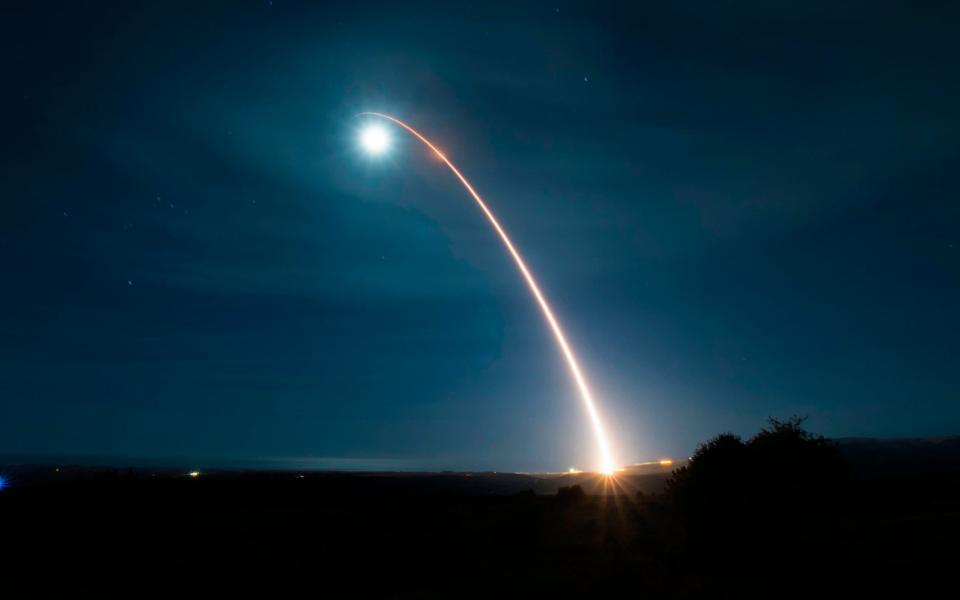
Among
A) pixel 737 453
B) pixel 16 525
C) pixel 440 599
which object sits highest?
pixel 737 453

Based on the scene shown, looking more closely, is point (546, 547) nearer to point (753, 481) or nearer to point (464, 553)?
point (464, 553)

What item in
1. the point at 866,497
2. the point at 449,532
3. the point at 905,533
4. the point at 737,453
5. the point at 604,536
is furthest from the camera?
the point at 866,497

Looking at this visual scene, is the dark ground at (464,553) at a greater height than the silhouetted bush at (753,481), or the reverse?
the silhouetted bush at (753,481)

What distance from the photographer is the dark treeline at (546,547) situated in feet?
83.0

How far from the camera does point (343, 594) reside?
25.4 meters

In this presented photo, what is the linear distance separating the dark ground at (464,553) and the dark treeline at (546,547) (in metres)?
0.13

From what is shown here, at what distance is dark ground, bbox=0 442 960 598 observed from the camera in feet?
82.1

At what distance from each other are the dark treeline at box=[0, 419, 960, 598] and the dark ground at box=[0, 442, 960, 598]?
0.43 feet

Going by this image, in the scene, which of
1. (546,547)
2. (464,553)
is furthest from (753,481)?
(464,553)

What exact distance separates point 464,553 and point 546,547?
4851 mm

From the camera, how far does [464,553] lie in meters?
34.6

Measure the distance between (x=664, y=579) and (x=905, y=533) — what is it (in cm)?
1347

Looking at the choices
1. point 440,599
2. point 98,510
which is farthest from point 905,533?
point 98,510

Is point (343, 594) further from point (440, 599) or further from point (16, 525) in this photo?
point (16, 525)
